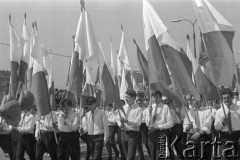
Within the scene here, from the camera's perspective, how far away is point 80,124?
1049 centimetres

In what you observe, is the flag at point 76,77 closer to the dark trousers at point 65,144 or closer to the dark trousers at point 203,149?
the dark trousers at point 65,144

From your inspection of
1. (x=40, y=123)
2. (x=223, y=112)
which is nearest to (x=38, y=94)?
(x=40, y=123)

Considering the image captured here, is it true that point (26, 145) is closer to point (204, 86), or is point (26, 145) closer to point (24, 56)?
point (24, 56)

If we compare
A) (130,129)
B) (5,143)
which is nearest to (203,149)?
(130,129)

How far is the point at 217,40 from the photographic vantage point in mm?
Answer: 7695

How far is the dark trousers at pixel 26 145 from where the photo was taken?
9656 millimetres

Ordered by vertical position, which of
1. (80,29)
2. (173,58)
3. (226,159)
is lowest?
(226,159)

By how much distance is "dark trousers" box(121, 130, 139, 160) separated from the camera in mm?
8834

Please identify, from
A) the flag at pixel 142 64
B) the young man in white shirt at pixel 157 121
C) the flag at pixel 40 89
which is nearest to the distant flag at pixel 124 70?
the flag at pixel 142 64

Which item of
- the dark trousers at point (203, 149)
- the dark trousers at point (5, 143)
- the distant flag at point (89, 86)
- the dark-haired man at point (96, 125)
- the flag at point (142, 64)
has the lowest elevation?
the dark trousers at point (5, 143)

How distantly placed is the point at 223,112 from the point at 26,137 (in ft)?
15.1

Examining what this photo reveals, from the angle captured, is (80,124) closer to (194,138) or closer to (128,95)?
(128,95)

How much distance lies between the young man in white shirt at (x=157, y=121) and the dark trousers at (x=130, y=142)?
536mm

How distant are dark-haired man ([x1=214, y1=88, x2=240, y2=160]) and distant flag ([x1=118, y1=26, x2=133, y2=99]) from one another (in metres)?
5.96
